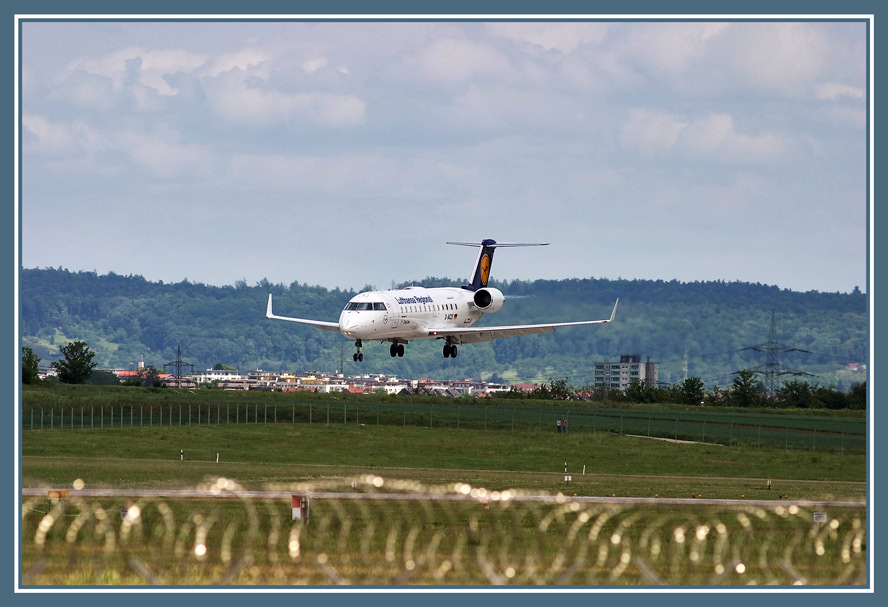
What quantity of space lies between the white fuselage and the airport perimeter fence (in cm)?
930

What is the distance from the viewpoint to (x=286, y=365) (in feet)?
576

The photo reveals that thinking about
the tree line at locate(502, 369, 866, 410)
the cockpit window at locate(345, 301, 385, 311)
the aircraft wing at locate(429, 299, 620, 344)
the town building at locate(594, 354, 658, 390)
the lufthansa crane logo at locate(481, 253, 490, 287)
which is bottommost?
the tree line at locate(502, 369, 866, 410)

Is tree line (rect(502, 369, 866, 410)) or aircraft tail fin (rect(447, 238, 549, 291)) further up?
aircraft tail fin (rect(447, 238, 549, 291))

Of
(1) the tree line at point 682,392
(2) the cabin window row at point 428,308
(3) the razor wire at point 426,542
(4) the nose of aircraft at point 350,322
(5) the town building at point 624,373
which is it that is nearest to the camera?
(3) the razor wire at point 426,542

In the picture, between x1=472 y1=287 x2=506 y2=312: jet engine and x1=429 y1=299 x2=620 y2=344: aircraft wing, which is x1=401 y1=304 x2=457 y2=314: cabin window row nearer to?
x1=429 y1=299 x2=620 y2=344: aircraft wing

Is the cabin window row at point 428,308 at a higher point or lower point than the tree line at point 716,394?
higher

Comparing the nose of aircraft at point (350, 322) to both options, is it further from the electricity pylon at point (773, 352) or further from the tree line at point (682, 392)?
the tree line at point (682, 392)

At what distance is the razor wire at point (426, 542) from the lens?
99.2 feet

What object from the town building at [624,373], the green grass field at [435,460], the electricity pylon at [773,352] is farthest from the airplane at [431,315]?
the town building at [624,373]

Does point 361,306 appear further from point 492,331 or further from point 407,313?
point 492,331

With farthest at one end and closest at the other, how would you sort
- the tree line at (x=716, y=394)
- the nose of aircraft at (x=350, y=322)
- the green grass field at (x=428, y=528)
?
the tree line at (x=716, y=394)
the nose of aircraft at (x=350, y=322)
the green grass field at (x=428, y=528)

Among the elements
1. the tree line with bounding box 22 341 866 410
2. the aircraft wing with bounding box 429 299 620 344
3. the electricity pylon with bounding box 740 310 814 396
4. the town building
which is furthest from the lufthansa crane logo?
the tree line with bounding box 22 341 866 410

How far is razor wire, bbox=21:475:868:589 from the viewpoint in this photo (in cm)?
3023

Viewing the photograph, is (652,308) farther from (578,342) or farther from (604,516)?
(604,516)
